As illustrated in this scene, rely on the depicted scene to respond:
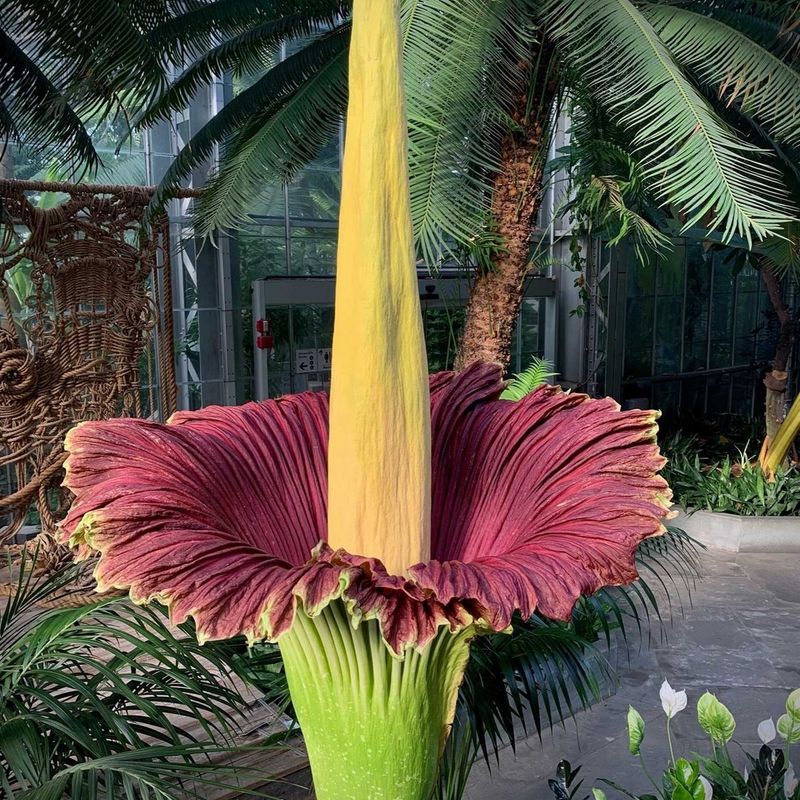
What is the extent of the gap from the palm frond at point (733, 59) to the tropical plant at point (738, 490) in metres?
2.77

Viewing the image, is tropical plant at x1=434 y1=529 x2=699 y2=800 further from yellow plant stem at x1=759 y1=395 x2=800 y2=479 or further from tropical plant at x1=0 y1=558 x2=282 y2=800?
yellow plant stem at x1=759 y1=395 x2=800 y2=479

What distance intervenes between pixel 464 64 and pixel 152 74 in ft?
4.83

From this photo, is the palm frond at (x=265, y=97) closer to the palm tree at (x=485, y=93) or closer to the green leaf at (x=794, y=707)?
the palm tree at (x=485, y=93)

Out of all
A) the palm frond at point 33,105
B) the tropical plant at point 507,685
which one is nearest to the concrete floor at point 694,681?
the tropical plant at point 507,685

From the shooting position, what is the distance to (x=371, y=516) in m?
0.88

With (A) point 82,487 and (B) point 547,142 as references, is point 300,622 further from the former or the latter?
(B) point 547,142

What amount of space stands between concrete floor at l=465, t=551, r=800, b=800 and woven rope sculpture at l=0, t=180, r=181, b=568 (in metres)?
2.27

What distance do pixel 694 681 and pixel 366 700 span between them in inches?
113

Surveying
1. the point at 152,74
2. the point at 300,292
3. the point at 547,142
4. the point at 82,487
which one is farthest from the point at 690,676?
the point at 300,292

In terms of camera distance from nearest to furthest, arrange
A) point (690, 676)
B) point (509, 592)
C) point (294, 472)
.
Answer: point (509, 592) < point (294, 472) < point (690, 676)

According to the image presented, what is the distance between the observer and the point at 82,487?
82 cm

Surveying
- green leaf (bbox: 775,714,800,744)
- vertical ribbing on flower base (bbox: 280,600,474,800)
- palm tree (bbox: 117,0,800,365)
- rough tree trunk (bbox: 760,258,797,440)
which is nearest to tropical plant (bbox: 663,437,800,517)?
rough tree trunk (bbox: 760,258,797,440)

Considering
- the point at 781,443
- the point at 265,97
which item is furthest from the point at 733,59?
the point at 781,443

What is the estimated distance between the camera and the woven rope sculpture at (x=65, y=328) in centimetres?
Answer: 355
